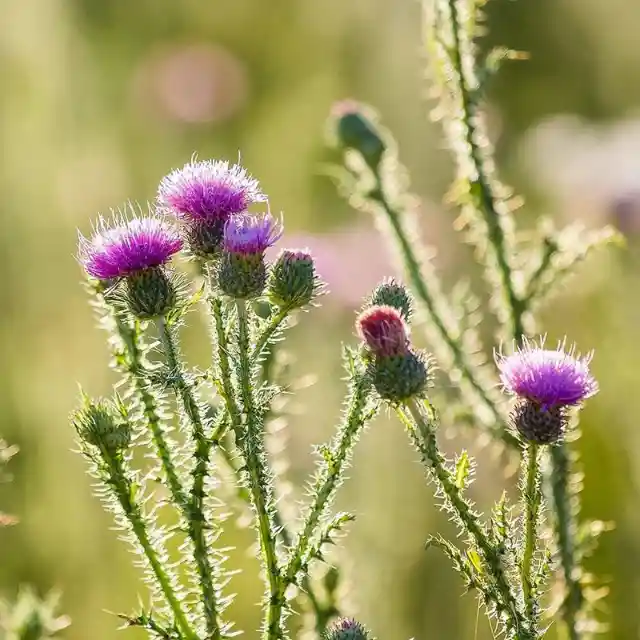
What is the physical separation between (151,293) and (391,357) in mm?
409

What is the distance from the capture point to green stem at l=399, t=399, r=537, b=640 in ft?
5.16

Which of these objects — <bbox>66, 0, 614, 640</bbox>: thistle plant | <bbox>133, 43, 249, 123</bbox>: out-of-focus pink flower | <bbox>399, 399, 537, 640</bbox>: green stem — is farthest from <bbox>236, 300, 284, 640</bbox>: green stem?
<bbox>133, 43, 249, 123</bbox>: out-of-focus pink flower

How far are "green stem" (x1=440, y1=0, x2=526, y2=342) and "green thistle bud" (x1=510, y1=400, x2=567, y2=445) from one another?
86cm

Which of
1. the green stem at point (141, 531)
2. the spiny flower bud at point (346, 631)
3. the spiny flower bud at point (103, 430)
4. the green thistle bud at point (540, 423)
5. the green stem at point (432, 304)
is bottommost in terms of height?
the spiny flower bud at point (346, 631)

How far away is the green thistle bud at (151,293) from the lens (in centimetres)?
173

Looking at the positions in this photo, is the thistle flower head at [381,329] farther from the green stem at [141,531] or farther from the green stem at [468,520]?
the green stem at [141,531]

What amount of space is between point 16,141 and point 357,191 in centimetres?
239

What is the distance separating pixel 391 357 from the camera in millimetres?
1630

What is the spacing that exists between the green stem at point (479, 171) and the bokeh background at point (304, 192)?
1.50ft

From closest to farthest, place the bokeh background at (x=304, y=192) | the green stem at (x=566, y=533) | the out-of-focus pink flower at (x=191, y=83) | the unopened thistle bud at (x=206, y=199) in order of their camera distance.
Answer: the unopened thistle bud at (x=206, y=199)
the green stem at (x=566, y=533)
the bokeh background at (x=304, y=192)
the out-of-focus pink flower at (x=191, y=83)

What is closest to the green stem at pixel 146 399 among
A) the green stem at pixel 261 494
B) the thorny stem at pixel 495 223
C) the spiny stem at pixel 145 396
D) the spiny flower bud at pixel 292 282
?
the spiny stem at pixel 145 396

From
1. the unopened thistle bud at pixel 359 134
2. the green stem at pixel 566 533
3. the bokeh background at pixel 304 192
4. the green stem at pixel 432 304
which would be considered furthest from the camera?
the bokeh background at pixel 304 192

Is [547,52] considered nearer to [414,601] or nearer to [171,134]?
[171,134]

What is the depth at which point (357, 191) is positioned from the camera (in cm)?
273
